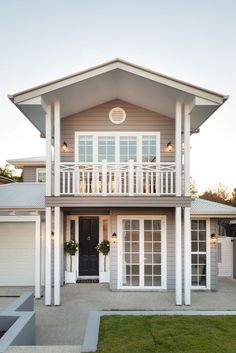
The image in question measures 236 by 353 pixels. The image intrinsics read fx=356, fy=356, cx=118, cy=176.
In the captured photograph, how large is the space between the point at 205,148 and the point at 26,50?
55.1 ft

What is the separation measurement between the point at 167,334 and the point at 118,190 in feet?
15.8

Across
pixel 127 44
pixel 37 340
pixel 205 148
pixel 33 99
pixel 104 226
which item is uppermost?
pixel 127 44

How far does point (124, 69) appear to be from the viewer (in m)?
9.79

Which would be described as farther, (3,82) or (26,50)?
(3,82)

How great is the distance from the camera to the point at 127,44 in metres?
16.2

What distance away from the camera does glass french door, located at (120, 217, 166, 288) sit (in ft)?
38.3

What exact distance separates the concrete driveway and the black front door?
976mm

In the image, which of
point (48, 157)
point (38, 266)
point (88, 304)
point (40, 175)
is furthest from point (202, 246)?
point (40, 175)

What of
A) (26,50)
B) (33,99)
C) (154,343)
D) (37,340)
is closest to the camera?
(154,343)

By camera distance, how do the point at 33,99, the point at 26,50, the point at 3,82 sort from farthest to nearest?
the point at 3,82, the point at 26,50, the point at 33,99

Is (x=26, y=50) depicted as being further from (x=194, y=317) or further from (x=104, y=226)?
(x=194, y=317)

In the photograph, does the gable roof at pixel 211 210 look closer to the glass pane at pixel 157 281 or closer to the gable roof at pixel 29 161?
the glass pane at pixel 157 281

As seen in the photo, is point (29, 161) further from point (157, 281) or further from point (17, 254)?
point (157, 281)

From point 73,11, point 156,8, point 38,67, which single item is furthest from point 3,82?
point 156,8
